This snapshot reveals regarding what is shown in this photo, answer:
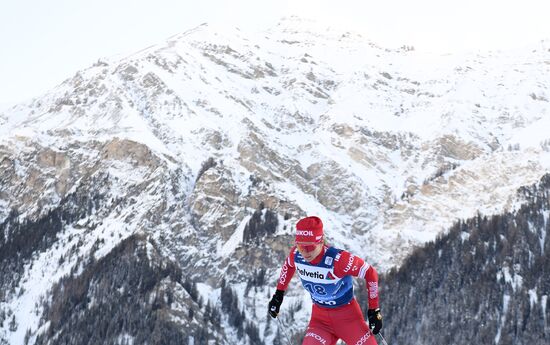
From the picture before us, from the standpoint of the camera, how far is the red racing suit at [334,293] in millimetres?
17328

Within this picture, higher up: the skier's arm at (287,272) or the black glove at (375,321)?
the black glove at (375,321)

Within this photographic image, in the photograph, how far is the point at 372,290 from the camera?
679 inches

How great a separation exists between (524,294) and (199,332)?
8568 centimetres

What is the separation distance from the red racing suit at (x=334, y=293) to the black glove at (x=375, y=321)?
46 cm

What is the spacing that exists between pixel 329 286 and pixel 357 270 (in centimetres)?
100

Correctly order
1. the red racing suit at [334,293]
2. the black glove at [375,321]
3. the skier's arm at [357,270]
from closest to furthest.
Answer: the black glove at [375,321] < the skier's arm at [357,270] < the red racing suit at [334,293]

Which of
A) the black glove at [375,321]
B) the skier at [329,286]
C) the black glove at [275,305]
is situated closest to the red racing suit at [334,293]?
the skier at [329,286]

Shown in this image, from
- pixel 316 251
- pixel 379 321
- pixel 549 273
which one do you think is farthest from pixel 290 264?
pixel 549 273

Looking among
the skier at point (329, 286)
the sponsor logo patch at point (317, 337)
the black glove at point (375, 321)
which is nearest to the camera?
the black glove at point (375, 321)

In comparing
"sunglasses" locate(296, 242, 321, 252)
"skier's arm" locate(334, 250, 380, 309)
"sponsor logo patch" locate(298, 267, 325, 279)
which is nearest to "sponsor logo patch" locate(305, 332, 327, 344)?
"sponsor logo patch" locate(298, 267, 325, 279)

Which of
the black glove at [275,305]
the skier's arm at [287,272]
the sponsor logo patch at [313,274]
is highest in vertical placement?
the sponsor logo patch at [313,274]

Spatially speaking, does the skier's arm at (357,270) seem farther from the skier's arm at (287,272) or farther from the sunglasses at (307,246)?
the skier's arm at (287,272)

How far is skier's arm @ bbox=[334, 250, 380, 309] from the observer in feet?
56.3

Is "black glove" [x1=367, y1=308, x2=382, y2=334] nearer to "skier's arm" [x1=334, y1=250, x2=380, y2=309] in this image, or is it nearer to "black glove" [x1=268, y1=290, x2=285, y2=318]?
"skier's arm" [x1=334, y1=250, x2=380, y2=309]
